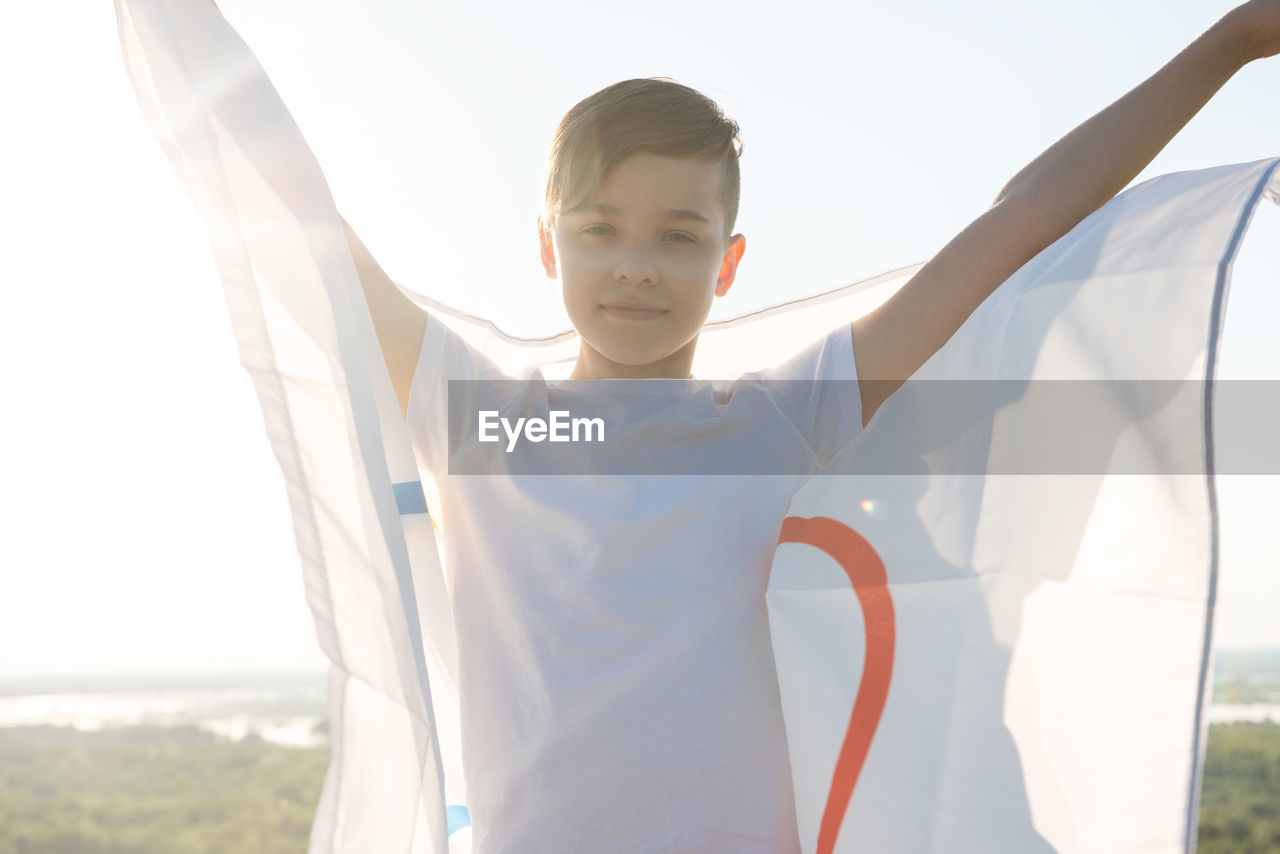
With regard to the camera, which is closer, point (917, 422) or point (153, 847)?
point (917, 422)

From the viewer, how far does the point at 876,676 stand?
107cm

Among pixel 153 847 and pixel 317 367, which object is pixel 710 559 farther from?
pixel 153 847

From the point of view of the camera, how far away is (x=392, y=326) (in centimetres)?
120

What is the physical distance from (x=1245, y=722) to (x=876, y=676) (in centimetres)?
3973

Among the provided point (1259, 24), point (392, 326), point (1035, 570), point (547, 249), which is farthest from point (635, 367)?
point (1259, 24)

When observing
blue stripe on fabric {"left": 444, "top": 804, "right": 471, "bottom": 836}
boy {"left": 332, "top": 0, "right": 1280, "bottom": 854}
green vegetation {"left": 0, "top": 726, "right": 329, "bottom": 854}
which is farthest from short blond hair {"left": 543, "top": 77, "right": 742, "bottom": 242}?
green vegetation {"left": 0, "top": 726, "right": 329, "bottom": 854}

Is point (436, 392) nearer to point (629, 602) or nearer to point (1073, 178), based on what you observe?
point (629, 602)

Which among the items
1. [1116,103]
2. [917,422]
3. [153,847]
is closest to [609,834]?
[917,422]

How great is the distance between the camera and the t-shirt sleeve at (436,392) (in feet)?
3.90

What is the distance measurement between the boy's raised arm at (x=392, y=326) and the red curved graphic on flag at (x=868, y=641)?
0.50 metres

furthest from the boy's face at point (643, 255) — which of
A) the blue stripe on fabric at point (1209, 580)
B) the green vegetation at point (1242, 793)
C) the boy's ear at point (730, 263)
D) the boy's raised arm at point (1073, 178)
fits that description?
the green vegetation at point (1242, 793)

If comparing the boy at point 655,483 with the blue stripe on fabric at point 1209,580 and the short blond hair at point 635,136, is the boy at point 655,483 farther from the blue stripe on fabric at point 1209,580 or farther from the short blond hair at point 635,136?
the blue stripe on fabric at point 1209,580

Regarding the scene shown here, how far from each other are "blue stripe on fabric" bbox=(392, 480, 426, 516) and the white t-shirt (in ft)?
0.23

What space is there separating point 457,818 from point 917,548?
75 centimetres
